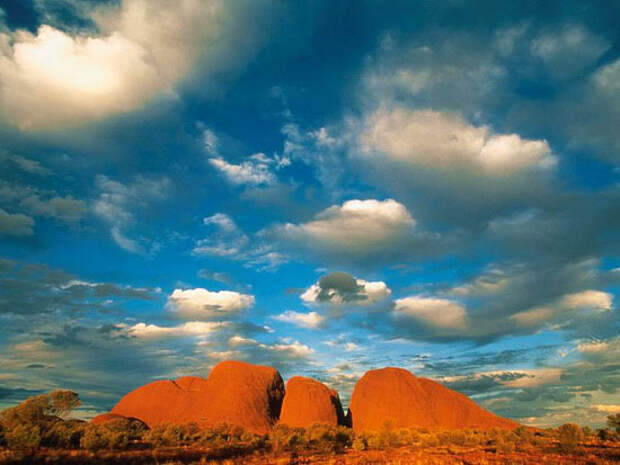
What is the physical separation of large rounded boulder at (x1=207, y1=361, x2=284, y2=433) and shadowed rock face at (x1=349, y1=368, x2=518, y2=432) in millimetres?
17117

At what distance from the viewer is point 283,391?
8000 cm

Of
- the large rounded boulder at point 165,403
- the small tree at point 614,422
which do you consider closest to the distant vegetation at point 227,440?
the small tree at point 614,422

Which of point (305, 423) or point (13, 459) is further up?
point (13, 459)

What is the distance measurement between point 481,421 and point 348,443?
3491 centimetres

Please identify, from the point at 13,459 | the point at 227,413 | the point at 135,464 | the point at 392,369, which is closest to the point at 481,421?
the point at 392,369

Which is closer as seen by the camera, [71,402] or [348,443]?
[348,443]

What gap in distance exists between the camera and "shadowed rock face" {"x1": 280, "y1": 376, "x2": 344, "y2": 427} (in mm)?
69500

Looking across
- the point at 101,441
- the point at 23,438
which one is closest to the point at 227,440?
the point at 101,441

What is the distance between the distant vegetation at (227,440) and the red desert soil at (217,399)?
11.7m

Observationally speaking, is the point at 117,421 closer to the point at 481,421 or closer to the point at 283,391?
the point at 283,391

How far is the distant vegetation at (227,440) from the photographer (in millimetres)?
30531

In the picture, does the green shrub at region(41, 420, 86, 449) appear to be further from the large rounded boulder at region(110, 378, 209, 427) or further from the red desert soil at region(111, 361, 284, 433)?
the large rounded boulder at region(110, 378, 209, 427)

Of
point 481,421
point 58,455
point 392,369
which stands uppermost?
point 392,369

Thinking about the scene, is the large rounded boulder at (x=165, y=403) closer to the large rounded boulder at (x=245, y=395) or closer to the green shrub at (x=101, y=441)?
the large rounded boulder at (x=245, y=395)
